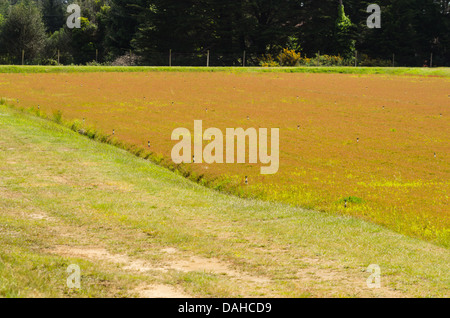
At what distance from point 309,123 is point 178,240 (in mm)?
22727

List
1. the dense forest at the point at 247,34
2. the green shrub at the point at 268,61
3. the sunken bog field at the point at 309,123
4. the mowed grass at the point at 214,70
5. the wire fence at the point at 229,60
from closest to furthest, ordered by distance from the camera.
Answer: the sunken bog field at the point at 309,123, the mowed grass at the point at 214,70, the wire fence at the point at 229,60, the green shrub at the point at 268,61, the dense forest at the point at 247,34

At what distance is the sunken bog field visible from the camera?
18734 millimetres

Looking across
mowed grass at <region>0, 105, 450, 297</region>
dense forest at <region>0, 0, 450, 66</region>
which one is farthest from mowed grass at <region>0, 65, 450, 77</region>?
mowed grass at <region>0, 105, 450, 297</region>

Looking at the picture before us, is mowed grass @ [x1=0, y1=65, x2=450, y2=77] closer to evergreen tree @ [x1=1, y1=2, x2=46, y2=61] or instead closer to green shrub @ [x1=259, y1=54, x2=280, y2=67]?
green shrub @ [x1=259, y1=54, x2=280, y2=67]

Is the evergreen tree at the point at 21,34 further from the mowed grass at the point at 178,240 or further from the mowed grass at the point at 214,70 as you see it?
the mowed grass at the point at 178,240

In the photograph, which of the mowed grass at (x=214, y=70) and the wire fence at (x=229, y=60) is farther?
the wire fence at (x=229, y=60)

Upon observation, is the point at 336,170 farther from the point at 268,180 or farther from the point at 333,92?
the point at 333,92

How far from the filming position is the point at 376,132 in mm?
31828

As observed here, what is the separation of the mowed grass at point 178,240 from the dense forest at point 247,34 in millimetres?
68589

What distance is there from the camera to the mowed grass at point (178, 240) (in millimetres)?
10203

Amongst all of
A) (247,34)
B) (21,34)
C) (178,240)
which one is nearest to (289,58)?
(247,34)

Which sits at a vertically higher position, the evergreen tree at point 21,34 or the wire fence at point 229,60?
the evergreen tree at point 21,34

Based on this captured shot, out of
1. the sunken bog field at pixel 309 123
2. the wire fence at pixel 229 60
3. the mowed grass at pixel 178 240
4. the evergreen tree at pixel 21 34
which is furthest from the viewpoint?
the evergreen tree at pixel 21 34

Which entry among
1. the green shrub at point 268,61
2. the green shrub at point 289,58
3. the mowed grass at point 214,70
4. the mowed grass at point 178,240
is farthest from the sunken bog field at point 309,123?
the green shrub at point 289,58
